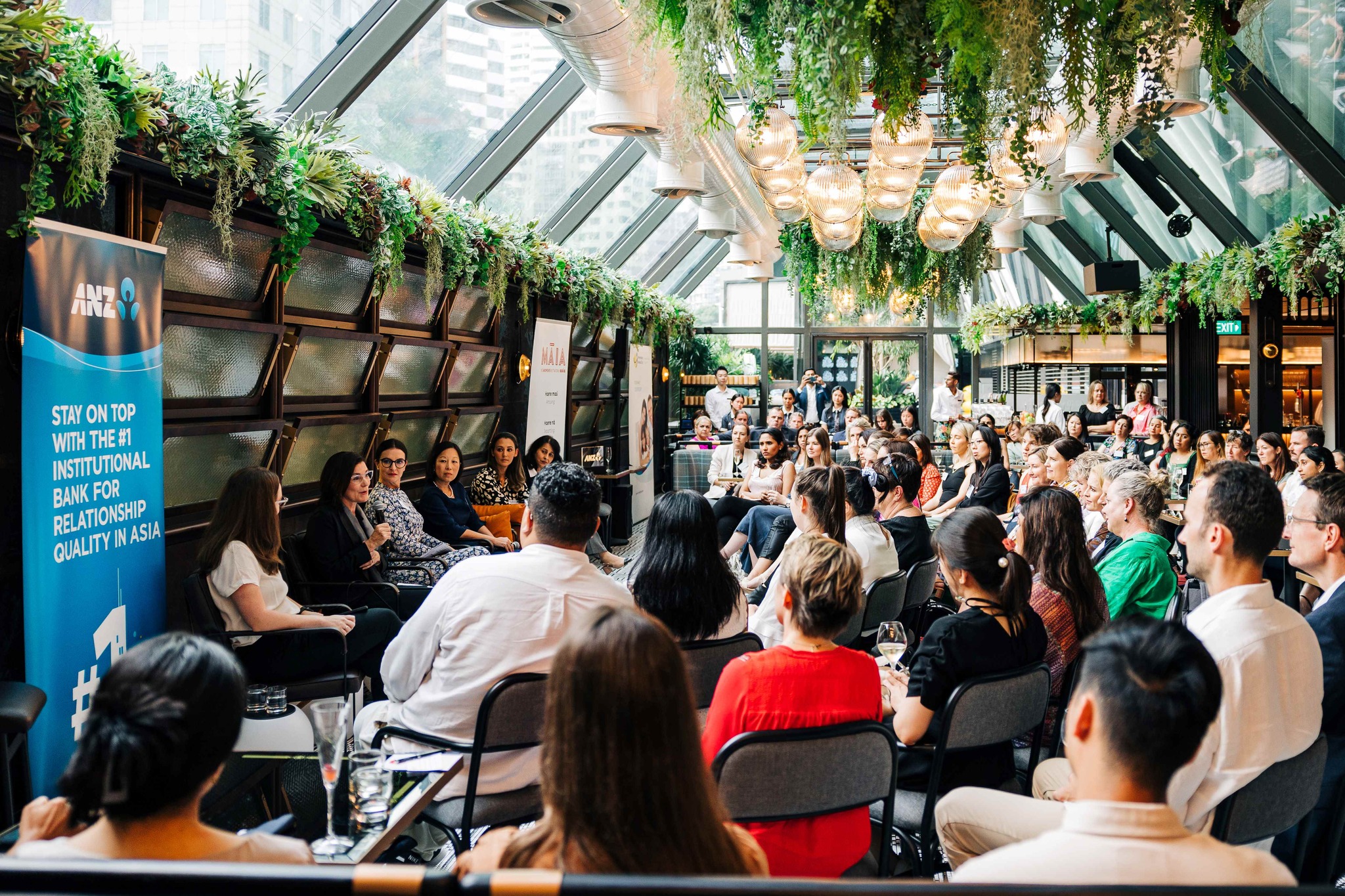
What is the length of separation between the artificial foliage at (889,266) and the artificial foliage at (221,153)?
4.11 metres

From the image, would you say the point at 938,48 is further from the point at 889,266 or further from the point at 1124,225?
the point at 1124,225

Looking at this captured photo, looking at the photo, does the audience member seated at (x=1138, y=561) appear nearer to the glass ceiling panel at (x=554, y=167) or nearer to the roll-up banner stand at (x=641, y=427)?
the glass ceiling panel at (x=554, y=167)

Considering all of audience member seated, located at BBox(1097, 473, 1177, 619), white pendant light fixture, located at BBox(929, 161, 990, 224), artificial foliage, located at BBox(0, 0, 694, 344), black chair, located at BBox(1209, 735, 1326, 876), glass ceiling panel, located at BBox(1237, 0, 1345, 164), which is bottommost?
black chair, located at BBox(1209, 735, 1326, 876)

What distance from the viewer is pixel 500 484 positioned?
25.5 ft

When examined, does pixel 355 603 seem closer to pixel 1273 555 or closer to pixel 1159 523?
pixel 1159 523

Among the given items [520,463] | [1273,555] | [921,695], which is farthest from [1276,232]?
[921,695]

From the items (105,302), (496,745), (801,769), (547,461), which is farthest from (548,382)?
(801,769)

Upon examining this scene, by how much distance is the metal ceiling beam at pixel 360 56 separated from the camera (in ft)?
18.1

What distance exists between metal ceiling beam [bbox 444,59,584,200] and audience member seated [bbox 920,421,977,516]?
405 cm

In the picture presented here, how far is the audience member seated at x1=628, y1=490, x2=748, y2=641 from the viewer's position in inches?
135

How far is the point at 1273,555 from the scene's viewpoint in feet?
19.2

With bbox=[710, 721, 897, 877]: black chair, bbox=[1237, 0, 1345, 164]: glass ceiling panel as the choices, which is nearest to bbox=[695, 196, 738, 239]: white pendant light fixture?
bbox=[1237, 0, 1345, 164]: glass ceiling panel

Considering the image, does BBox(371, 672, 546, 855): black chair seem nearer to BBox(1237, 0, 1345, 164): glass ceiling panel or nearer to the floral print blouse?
the floral print blouse

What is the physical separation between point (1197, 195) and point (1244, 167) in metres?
0.70
